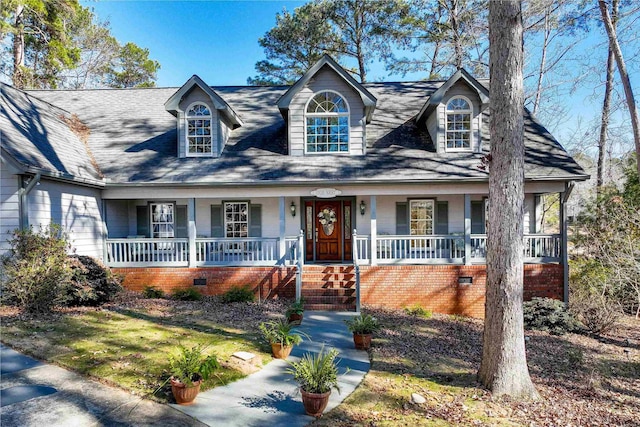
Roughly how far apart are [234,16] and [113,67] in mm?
19292

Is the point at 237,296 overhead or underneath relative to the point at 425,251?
underneath

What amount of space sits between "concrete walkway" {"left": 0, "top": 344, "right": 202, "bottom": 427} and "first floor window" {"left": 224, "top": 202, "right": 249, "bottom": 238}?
7757mm

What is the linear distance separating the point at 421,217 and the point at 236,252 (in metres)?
6.52

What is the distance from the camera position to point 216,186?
443 inches

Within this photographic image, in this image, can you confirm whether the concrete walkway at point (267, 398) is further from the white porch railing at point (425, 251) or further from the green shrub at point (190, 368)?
the white porch railing at point (425, 251)

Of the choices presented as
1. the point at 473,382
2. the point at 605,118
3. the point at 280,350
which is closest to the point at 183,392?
the point at 280,350

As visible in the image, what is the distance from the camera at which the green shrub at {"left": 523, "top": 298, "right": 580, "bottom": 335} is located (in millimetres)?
9562

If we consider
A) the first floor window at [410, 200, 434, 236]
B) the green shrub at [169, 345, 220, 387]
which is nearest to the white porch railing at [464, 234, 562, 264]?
the first floor window at [410, 200, 434, 236]

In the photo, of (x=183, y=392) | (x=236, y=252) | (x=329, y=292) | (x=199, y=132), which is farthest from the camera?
(x=199, y=132)

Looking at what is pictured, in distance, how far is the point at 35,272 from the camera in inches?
317

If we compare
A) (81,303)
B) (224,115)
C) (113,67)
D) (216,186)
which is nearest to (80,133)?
(224,115)

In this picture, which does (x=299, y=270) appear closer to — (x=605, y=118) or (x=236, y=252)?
(x=236, y=252)

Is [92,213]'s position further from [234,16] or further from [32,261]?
[234,16]

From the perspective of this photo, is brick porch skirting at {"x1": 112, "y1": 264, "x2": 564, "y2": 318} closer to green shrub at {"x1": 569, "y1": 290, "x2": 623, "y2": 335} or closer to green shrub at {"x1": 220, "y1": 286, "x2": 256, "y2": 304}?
green shrub at {"x1": 569, "y1": 290, "x2": 623, "y2": 335}
